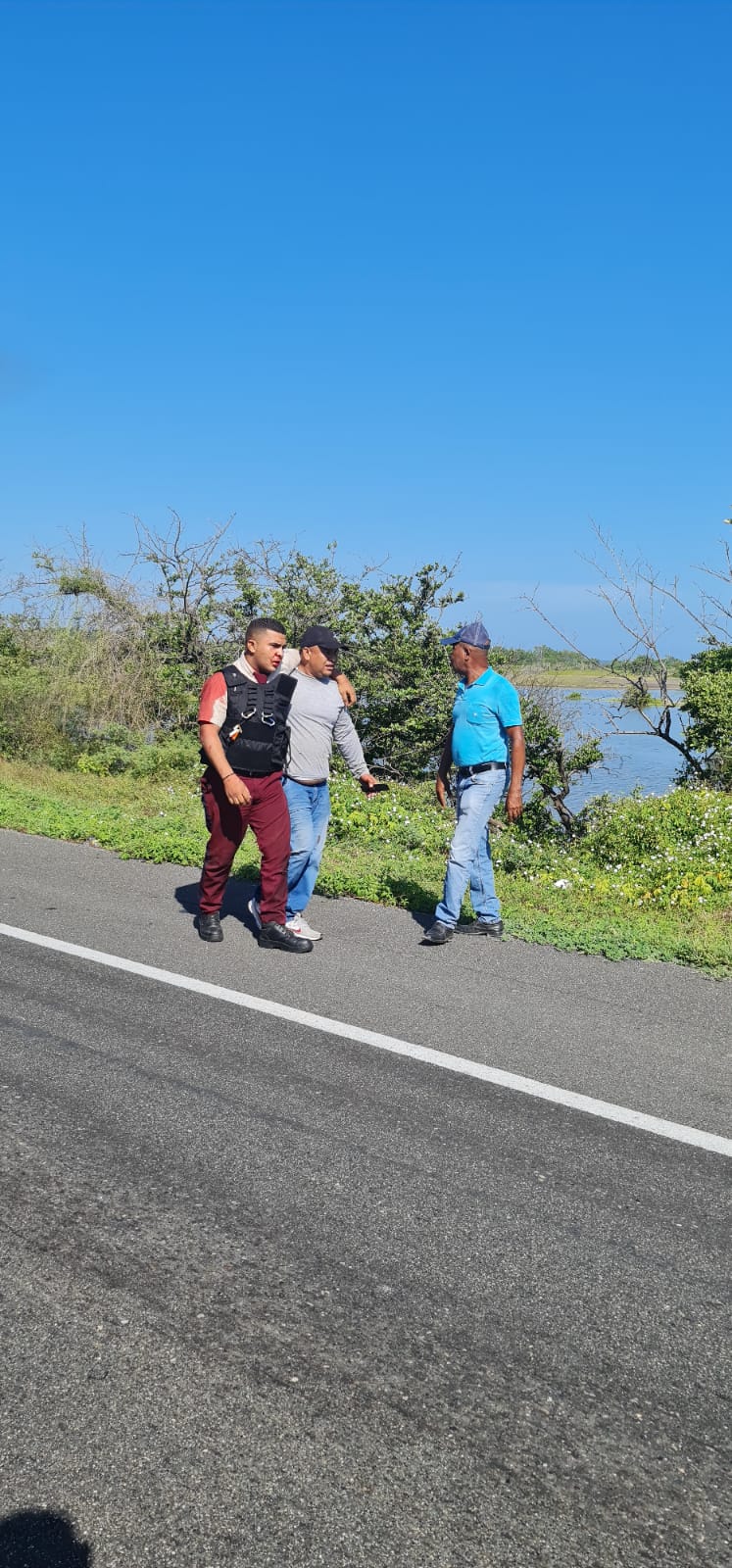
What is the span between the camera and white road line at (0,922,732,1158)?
4289mm

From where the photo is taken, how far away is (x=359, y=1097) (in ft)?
14.7

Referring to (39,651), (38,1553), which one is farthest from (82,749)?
(38,1553)

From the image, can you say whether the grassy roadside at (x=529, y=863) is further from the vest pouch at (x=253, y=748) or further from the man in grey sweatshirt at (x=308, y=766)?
the vest pouch at (x=253, y=748)

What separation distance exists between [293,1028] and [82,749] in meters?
11.3

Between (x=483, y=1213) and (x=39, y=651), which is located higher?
(x=39, y=651)

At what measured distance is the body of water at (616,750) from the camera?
42.8ft

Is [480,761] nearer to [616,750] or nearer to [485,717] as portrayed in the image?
[485,717]

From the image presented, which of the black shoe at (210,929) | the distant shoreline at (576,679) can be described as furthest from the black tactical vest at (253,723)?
the distant shoreline at (576,679)

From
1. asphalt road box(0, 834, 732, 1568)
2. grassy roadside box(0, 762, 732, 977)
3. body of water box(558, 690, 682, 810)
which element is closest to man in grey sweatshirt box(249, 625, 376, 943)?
grassy roadside box(0, 762, 732, 977)

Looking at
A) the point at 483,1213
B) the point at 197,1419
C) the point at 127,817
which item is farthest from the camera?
the point at 127,817

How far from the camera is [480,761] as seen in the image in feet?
23.9

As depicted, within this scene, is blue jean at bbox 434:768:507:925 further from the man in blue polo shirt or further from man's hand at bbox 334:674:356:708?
man's hand at bbox 334:674:356:708

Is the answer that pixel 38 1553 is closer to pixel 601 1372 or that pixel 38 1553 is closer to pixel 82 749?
pixel 601 1372

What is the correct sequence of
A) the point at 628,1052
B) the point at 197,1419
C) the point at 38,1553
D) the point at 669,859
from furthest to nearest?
the point at 669,859, the point at 628,1052, the point at 197,1419, the point at 38,1553
